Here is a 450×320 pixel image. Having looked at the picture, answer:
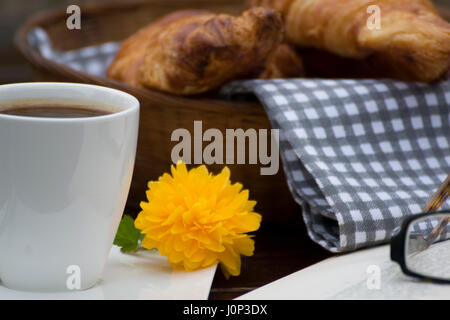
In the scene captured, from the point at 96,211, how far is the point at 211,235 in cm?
9

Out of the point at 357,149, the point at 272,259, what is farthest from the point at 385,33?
the point at 272,259

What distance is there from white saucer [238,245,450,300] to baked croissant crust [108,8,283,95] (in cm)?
21

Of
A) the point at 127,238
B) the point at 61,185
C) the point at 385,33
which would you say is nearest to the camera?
the point at 61,185

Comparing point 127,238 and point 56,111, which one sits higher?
point 56,111

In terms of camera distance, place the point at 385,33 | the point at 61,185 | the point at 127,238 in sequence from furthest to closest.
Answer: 1. the point at 385,33
2. the point at 127,238
3. the point at 61,185

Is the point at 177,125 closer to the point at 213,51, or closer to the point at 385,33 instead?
the point at 213,51

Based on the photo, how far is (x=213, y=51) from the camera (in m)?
0.62

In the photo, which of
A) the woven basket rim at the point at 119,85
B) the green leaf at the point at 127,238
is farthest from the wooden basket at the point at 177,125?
the green leaf at the point at 127,238

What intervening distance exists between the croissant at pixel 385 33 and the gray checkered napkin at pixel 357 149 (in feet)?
0.10

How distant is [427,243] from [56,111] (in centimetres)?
30

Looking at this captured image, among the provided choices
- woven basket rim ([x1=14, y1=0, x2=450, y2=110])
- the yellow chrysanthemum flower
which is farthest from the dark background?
woven basket rim ([x1=14, y1=0, x2=450, y2=110])

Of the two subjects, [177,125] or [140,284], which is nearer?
[140,284]

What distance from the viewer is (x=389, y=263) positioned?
1.69ft
